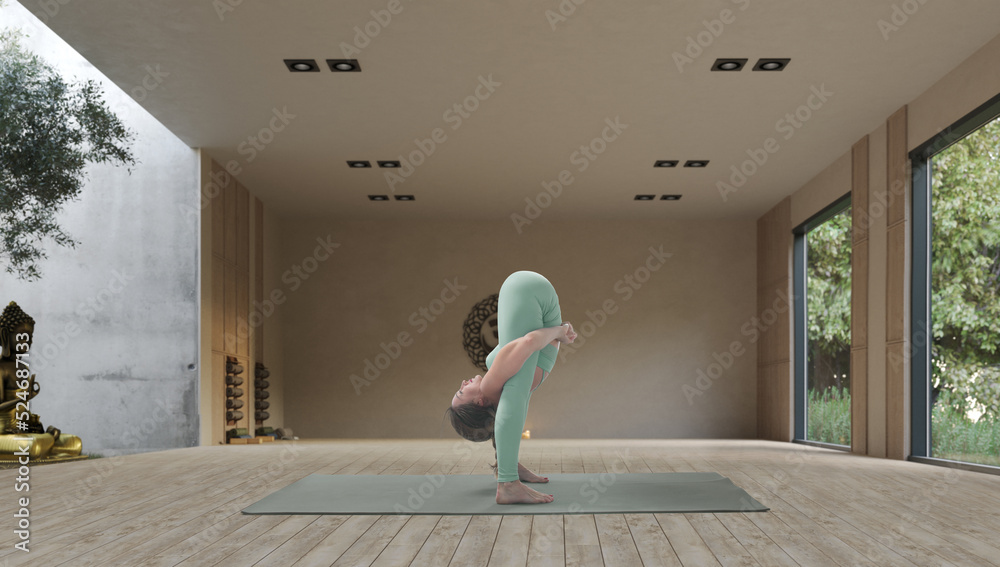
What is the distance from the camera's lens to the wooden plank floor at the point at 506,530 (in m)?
2.51

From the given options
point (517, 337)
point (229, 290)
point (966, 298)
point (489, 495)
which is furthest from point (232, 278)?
point (966, 298)

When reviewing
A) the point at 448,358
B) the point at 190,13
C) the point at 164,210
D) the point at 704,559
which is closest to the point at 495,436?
the point at 704,559

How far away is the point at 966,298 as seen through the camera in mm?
5910

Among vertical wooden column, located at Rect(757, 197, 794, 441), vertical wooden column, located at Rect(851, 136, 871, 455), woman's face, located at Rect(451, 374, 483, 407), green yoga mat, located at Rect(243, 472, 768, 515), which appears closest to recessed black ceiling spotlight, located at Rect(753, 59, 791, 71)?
vertical wooden column, located at Rect(851, 136, 871, 455)

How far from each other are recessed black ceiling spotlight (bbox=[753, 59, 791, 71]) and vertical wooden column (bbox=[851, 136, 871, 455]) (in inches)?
84.2

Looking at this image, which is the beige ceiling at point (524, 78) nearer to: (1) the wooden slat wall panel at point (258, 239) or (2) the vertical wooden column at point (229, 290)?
(2) the vertical wooden column at point (229, 290)

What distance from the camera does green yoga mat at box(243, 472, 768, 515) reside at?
11.2ft

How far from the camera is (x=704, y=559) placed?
2477 millimetres

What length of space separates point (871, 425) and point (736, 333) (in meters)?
4.18

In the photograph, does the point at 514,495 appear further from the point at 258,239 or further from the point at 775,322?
the point at 775,322

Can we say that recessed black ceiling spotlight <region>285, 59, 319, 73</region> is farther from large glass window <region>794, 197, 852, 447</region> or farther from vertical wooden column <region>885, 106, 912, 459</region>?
large glass window <region>794, 197, 852, 447</region>

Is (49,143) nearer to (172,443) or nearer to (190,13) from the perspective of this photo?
(190,13)

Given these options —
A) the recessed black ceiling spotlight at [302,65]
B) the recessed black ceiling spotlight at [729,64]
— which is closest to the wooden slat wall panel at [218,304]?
the recessed black ceiling spotlight at [302,65]

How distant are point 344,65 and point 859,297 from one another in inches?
204
